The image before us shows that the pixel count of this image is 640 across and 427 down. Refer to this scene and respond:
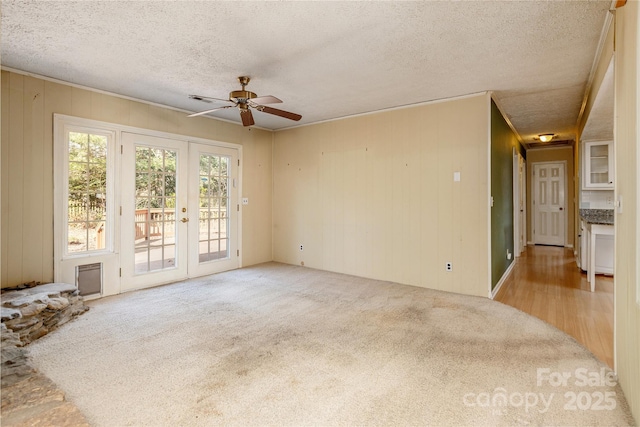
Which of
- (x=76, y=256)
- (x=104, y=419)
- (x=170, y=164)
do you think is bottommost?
(x=104, y=419)

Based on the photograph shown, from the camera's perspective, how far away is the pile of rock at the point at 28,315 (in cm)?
234

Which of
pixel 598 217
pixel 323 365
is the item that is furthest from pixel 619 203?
pixel 598 217

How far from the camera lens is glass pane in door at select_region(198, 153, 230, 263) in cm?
517

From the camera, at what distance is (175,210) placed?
480 cm

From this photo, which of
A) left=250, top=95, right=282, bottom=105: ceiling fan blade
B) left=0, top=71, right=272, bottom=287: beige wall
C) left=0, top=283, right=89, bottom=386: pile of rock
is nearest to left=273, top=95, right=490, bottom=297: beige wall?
left=250, top=95, right=282, bottom=105: ceiling fan blade

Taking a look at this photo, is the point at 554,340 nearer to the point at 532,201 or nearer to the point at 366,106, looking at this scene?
the point at 366,106

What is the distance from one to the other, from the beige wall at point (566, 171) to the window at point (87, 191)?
361 inches

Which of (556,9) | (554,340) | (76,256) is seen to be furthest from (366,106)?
(76,256)

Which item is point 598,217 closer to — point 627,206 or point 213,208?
point 627,206

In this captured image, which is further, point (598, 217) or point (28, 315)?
point (598, 217)

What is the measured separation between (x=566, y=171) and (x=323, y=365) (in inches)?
337

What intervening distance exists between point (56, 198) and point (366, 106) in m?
4.05

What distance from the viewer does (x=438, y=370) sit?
7.62 ft

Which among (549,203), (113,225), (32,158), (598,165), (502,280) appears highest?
(598,165)
